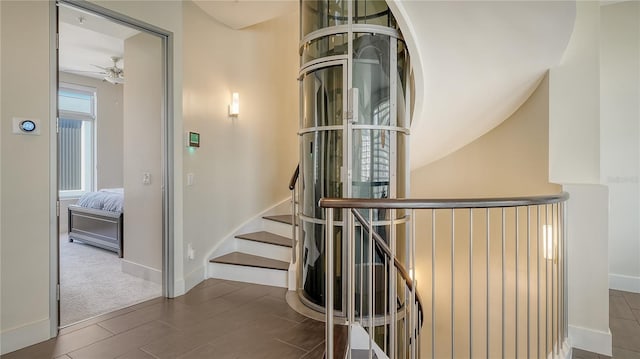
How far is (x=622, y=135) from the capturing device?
157 inches

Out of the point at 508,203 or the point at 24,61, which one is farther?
the point at 24,61

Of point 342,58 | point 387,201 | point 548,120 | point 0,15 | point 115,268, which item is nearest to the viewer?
point 387,201

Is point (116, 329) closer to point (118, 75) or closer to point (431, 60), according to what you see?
point (431, 60)

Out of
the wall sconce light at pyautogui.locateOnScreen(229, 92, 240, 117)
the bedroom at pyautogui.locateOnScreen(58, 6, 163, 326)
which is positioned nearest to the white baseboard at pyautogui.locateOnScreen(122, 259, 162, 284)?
the bedroom at pyautogui.locateOnScreen(58, 6, 163, 326)

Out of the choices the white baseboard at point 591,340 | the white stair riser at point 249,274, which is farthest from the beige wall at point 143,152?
the white baseboard at point 591,340

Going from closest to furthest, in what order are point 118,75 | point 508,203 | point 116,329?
point 508,203 → point 116,329 → point 118,75

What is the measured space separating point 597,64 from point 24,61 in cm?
432

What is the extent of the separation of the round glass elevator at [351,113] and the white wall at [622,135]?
2.77m

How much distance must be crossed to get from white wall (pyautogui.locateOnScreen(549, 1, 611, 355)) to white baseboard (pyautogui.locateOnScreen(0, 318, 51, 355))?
13.1 feet

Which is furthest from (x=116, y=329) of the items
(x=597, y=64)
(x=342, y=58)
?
(x=597, y=64)

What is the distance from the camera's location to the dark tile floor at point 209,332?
7.48 ft

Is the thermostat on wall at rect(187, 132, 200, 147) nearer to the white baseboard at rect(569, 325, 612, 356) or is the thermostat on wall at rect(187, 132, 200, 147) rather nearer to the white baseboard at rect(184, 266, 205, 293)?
Result: the white baseboard at rect(184, 266, 205, 293)

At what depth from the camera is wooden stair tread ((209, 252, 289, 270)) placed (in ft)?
11.8

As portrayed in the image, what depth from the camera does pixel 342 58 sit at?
9.28 feet
